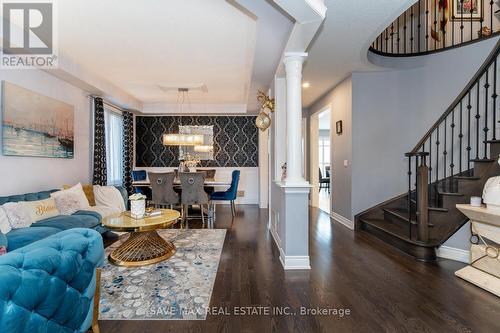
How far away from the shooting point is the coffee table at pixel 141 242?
2865 mm

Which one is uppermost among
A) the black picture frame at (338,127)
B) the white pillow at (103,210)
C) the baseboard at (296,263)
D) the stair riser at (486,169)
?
the black picture frame at (338,127)

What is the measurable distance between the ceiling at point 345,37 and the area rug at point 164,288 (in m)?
2.85

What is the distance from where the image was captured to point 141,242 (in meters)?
3.20

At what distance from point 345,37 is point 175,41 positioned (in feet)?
6.88

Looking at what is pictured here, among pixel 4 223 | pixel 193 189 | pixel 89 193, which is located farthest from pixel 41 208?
pixel 193 189

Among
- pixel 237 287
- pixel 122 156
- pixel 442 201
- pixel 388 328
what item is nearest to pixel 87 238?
pixel 237 287

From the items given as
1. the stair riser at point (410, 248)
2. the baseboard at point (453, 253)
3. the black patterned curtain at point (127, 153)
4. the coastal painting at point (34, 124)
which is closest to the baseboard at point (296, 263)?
the stair riser at point (410, 248)

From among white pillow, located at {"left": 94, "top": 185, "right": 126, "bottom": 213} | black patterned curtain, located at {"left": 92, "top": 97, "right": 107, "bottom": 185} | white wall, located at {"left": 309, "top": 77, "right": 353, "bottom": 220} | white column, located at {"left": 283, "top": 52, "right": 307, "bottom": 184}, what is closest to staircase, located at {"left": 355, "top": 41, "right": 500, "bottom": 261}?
white wall, located at {"left": 309, "top": 77, "right": 353, "bottom": 220}

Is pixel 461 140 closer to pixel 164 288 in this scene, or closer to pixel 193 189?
pixel 164 288

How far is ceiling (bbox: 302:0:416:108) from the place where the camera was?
2398mm

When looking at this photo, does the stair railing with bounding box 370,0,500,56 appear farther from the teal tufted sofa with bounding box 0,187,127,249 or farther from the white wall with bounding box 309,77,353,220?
the teal tufted sofa with bounding box 0,187,127,249

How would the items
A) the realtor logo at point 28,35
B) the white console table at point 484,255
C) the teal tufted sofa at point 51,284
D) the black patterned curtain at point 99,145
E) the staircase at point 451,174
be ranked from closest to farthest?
the teal tufted sofa at point 51,284 → the white console table at point 484,255 → the realtor logo at point 28,35 → the staircase at point 451,174 → the black patterned curtain at point 99,145

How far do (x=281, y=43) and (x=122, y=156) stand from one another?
4.88 metres

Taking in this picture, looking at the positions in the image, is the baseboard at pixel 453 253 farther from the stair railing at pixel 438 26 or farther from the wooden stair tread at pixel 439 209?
the stair railing at pixel 438 26
